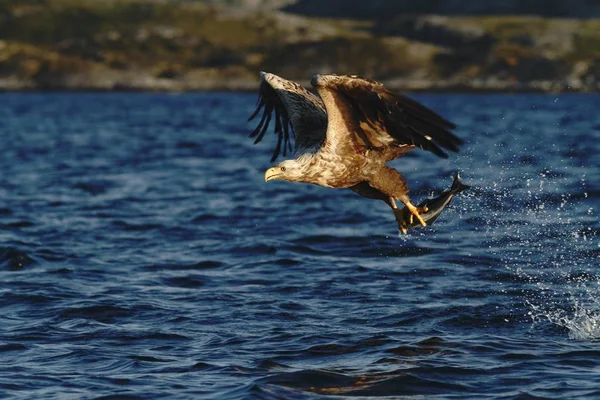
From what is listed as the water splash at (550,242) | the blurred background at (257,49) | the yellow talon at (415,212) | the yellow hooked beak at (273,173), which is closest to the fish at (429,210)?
the yellow talon at (415,212)

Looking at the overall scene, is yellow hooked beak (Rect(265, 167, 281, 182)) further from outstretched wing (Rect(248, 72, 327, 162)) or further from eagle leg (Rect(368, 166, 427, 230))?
eagle leg (Rect(368, 166, 427, 230))

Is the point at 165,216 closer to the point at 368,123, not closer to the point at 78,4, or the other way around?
the point at 368,123

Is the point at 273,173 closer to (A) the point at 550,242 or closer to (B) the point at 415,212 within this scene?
(B) the point at 415,212

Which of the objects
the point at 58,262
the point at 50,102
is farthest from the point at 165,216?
the point at 50,102

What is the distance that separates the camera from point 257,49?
12825 cm

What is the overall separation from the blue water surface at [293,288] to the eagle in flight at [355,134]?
1698mm

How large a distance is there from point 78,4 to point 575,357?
147864 mm

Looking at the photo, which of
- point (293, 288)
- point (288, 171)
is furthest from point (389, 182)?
point (293, 288)

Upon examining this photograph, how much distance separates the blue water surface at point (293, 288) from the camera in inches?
394

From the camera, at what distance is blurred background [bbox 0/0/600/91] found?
112812 millimetres

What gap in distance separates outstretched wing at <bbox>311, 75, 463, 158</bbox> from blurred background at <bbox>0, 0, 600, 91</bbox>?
96.8m

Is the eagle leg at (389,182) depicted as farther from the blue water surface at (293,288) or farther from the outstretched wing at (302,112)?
the blue water surface at (293,288)

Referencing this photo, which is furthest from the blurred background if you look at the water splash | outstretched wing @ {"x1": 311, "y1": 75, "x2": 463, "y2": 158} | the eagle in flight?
outstretched wing @ {"x1": 311, "y1": 75, "x2": 463, "y2": 158}

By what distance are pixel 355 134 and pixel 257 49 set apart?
389 feet
